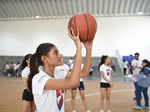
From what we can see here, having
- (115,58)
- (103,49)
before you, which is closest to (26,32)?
(103,49)

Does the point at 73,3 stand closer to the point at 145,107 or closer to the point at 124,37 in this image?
the point at 124,37

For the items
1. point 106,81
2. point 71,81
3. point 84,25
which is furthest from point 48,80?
point 106,81

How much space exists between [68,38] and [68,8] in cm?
275

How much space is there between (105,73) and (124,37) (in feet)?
36.5

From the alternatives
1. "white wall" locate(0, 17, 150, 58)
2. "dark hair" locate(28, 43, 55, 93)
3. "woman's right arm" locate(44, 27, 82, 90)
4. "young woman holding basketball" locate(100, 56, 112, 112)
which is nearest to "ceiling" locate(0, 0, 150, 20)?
"white wall" locate(0, 17, 150, 58)

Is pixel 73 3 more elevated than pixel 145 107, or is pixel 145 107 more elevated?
pixel 73 3

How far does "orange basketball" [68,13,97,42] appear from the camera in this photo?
186 centimetres

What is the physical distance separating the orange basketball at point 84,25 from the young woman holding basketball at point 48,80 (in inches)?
8.0

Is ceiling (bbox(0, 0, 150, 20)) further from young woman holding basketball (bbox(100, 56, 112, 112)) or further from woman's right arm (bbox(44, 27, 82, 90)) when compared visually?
woman's right arm (bbox(44, 27, 82, 90))

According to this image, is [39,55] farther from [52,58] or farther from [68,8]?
[68,8]

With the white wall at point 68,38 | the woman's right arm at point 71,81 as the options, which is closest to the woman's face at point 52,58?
the woman's right arm at point 71,81

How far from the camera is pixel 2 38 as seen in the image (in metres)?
17.0

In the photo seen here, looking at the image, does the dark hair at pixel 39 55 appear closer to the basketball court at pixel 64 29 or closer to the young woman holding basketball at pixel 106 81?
the young woman holding basketball at pixel 106 81

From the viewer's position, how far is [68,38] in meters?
15.8
